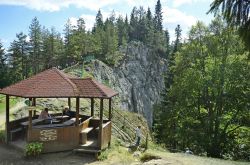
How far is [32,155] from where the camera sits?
16.8 metres

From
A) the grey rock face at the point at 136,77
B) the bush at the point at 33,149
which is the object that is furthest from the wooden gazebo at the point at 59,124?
the grey rock face at the point at 136,77

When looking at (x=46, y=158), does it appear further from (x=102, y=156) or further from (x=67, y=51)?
(x=67, y=51)

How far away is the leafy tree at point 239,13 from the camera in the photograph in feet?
18.2

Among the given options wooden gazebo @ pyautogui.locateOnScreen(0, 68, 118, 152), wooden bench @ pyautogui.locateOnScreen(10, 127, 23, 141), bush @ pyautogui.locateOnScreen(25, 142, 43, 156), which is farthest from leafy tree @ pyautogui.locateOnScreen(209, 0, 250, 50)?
wooden bench @ pyautogui.locateOnScreen(10, 127, 23, 141)

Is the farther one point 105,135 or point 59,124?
point 105,135

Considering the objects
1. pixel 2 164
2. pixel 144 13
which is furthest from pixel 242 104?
pixel 144 13

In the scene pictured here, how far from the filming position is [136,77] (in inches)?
3590

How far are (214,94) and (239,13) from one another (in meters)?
25.3

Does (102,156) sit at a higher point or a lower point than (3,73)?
lower

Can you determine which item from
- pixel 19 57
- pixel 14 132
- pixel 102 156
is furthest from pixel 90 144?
pixel 19 57

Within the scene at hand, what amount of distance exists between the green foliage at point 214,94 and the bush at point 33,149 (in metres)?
15.6

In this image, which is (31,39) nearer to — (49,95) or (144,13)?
(49,95)

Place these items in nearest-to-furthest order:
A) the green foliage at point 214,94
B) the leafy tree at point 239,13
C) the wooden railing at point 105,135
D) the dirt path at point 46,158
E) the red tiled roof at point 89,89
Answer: the leafy tree at point 239,13 < the dirt path at point 46,158 < the red tiled roof at point 89,89 < the wooden railing at point 105,135 < the green foliage at point 214,94

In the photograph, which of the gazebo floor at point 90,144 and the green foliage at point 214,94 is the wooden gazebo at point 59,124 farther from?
the green foliage at point 214,94
